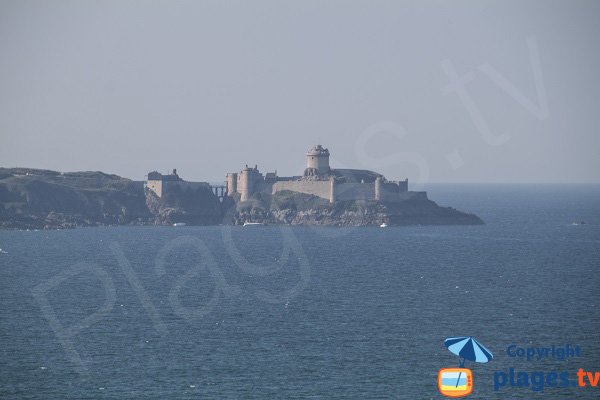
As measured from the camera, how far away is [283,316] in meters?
73.4

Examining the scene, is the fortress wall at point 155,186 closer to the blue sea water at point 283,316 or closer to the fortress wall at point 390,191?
the fortress wall at point 390,191

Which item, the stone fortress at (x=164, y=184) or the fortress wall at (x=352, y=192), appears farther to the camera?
the stone fortress at (x=164, y=184)

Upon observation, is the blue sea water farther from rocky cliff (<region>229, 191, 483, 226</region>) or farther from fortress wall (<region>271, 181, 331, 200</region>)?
fortress wall (<region>271, 181, 331, 200</region>)

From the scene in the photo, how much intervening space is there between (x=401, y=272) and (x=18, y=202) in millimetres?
73696

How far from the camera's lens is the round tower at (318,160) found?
552 feet

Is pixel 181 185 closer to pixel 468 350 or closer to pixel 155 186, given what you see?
pixel 155 186

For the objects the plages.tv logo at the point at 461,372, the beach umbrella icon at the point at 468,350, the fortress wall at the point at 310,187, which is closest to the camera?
the plages.tv logo at the point at 461,372

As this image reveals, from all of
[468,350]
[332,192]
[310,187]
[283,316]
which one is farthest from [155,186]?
[468,350]

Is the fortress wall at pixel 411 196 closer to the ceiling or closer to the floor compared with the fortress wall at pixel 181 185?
closer to the floor

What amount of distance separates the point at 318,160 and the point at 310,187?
8.79 meters

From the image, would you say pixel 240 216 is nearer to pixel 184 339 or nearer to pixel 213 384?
pixel 184 339

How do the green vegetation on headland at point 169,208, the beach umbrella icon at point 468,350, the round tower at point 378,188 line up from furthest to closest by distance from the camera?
the round tower at point 378,188 → the green vegetation on headland at point 169,208 → the beach umbrella icon at point 468,350

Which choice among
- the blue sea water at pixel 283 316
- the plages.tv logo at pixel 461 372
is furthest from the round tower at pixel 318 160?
the plages.tv logo at pixel 461 372

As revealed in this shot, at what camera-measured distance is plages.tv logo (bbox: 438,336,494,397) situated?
51250mm
